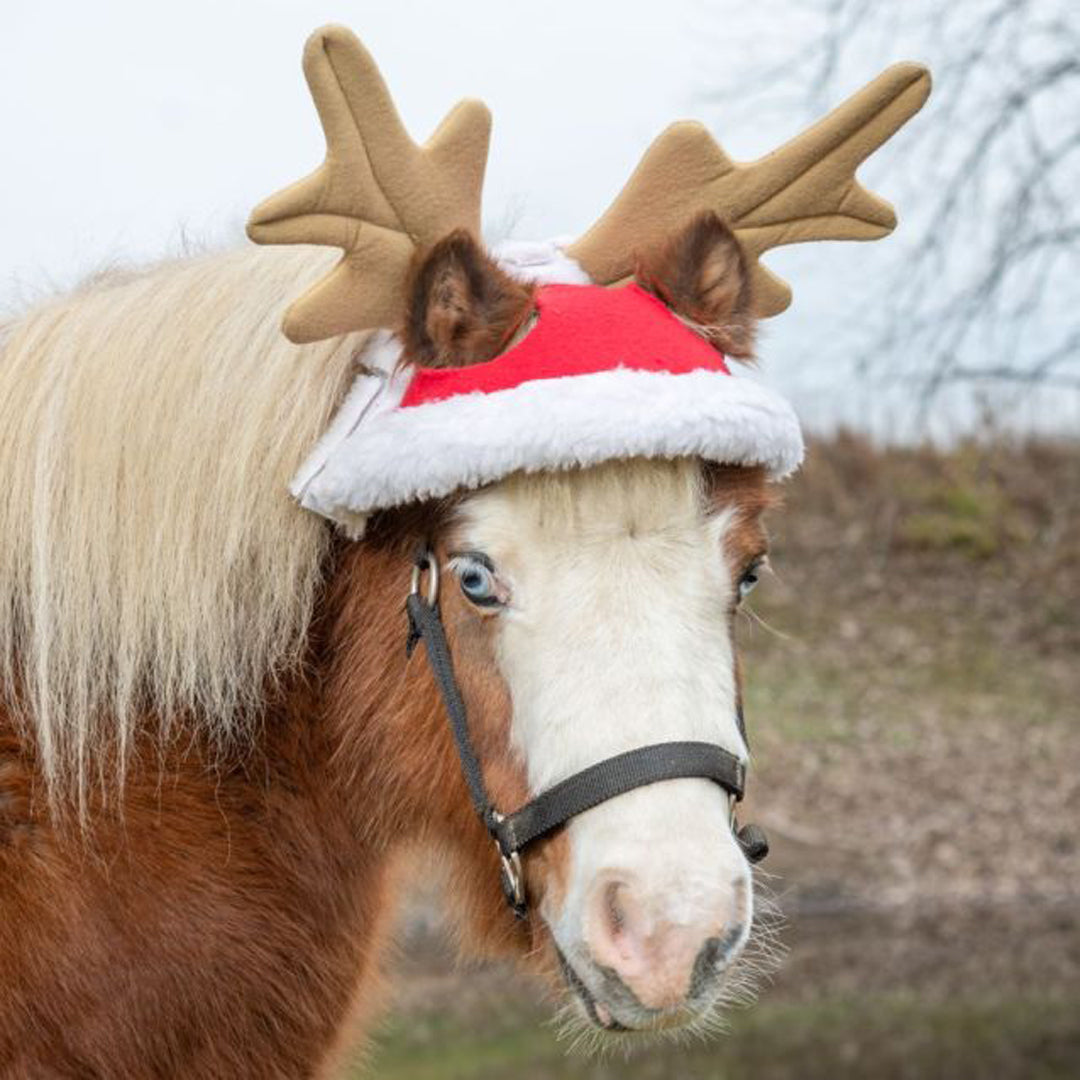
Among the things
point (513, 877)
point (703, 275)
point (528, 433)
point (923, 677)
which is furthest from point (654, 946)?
point (923, 677)

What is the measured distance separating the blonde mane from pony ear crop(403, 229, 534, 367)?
20 cm

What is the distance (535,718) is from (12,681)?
3.23ft

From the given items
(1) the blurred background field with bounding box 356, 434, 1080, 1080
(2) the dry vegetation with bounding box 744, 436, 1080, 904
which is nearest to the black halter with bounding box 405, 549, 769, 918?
(1) the blurred background field with bounding box 356, 434, 1080, 1080

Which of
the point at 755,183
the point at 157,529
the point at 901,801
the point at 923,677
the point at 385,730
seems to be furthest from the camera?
the point at 923,677

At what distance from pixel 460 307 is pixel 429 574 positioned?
0.50 meters

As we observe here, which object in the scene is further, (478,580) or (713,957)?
(478,580)

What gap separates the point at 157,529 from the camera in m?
2.75

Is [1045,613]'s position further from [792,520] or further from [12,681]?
[12,681]

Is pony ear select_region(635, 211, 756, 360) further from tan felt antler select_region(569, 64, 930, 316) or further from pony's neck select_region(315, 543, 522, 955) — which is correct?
pony's neck select_region(315, 543, 522, 955)

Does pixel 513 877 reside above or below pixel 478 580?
below

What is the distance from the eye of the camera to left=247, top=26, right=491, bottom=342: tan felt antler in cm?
259

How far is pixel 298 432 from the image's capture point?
279 centimetres

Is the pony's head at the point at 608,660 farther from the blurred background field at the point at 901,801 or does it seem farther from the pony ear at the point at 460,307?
the blurred background field at the point at 901,801

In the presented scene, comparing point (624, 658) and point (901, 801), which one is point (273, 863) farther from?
point (901, 801)
